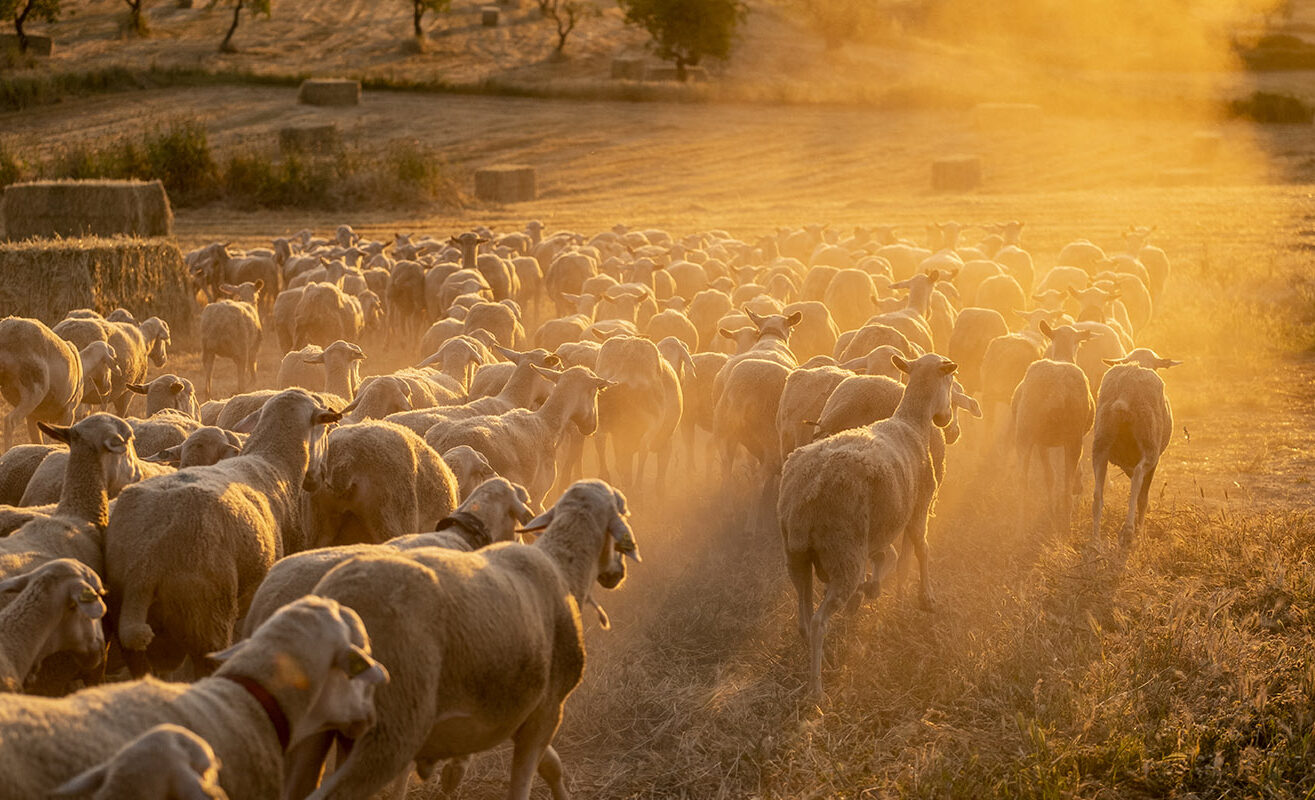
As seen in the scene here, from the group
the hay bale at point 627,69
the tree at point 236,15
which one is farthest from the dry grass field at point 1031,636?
the hay bale at point 627,69

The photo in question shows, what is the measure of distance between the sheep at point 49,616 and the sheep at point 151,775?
5.72ft

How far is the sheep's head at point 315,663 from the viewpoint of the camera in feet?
14.9

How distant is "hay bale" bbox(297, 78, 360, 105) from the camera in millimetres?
49156

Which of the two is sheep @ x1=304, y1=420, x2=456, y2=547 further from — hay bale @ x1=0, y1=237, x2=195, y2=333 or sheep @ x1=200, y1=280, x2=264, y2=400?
hay bale @ x1=0, y1=237, x2=195, y2=333

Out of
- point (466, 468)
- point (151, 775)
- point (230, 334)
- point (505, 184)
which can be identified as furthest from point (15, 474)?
point (505, 184)

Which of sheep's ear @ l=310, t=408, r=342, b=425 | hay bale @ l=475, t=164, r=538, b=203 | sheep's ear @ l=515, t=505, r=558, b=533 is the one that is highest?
sheep's ear @ l=310, t=408, r=342, b=425

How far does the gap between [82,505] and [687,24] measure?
57474 millimetres

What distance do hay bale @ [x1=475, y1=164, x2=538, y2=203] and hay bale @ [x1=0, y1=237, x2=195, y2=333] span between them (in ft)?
68.7

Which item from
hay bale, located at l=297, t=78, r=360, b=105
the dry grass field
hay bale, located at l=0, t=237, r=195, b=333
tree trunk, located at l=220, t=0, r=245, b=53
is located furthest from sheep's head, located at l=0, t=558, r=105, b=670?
tree trunk, located at l=220, t=0, r=245, b=53

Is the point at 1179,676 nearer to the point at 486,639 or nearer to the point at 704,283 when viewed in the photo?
the point at 486,639

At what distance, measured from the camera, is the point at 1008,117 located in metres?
53.2

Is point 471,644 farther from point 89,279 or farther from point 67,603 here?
point 89,279

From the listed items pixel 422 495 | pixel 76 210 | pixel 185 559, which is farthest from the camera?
pixel 76 210

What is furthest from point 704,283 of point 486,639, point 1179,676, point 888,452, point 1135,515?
point 486,639
